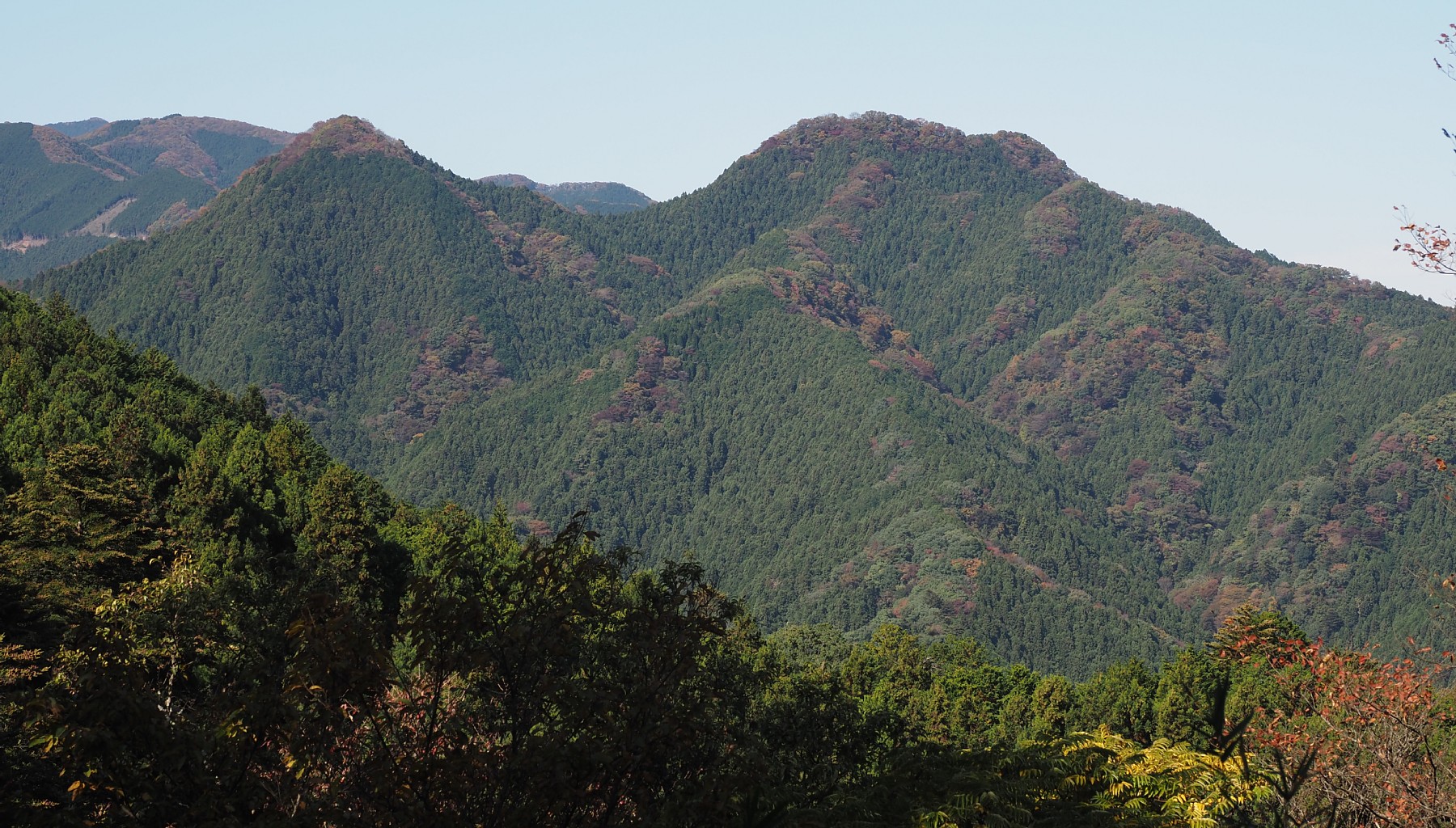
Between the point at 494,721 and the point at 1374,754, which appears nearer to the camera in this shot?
the point at 494,721

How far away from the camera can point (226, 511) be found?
61.5 m

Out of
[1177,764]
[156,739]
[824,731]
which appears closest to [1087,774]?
[1177,764]

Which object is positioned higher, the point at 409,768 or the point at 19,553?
the point at 409,768

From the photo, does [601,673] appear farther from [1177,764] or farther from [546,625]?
[1177,764]

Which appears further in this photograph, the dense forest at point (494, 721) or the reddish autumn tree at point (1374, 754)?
the reddish autumn tree at point (1374, 754)

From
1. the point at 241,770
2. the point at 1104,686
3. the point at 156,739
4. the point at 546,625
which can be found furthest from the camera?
the point at 1104,686

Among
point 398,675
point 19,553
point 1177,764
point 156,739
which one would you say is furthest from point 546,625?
point 19,553

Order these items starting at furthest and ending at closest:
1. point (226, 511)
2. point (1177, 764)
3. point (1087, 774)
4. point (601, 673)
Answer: point (226, 511), point (1087, 774), point (1177, 764), point (601, 673)

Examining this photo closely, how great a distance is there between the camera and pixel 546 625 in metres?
13.6

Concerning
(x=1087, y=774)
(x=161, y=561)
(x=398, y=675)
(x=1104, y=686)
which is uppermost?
(x=398, y=675)

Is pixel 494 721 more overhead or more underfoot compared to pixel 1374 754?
more overhead

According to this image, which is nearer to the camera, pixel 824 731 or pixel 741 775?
pixel 741 775

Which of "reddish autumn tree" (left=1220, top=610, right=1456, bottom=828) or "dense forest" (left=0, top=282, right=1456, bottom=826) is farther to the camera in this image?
"reddish autumn tree" (left=1220, top=610, right=1456, bottom=828)

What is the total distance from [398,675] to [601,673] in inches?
160
